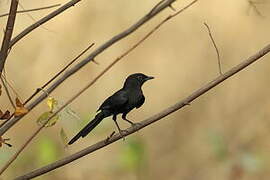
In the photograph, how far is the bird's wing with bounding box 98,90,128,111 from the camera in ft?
5.72

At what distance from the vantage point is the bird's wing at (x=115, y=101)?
1.74m

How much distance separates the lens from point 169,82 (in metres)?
4.20

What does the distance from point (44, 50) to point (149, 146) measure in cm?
83

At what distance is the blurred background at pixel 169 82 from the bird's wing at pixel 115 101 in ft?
6.82

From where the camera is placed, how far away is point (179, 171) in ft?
13.3

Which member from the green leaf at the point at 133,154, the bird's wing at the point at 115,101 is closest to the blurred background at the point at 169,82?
the green leaf at the point at 133,154

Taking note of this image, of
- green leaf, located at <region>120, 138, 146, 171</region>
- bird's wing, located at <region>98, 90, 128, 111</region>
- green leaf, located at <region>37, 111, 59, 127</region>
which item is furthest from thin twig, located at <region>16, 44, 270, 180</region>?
green leaf, located at <region>120, 138, 146, 171</region>

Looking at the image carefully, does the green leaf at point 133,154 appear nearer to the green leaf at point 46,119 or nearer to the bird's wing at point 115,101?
the bird's wing at point 115,101

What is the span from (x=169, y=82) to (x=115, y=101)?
2466 mm

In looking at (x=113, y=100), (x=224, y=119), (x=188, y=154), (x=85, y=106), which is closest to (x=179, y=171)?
(x=188, y=154)

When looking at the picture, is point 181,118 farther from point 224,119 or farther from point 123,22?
point 123,22

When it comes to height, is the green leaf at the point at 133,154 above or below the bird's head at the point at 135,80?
below

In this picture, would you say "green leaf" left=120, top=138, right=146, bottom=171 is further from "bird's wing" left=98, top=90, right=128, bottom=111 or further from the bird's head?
"bird's wing" left=98, top=90, right=128, bottom=111

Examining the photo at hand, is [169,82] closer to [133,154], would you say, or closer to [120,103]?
[133,154]
